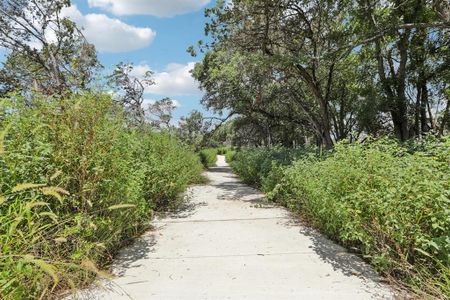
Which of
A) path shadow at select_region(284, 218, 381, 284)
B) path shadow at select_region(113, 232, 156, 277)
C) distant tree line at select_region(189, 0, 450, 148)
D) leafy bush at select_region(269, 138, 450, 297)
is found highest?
distant tree line at select_region(189, 0, 450, 148)

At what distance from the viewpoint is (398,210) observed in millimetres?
2814

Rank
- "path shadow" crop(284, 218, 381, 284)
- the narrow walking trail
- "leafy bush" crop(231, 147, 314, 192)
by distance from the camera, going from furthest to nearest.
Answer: "leafy bush" crop(231, 147, 314, 192) → "path shadow" crop(284, 218, 381, 284) → the narrow walking trail

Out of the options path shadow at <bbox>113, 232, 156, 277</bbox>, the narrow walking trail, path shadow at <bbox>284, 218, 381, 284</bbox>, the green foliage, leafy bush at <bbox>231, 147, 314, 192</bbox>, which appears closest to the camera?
the green foliage

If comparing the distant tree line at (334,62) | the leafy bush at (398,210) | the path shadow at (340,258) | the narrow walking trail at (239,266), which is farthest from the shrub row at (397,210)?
the distant tree line at (334,62)

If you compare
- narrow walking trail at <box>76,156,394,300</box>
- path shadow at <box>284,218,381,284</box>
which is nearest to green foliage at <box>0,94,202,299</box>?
narrow walking trail at <box>76,156,394,300</box>

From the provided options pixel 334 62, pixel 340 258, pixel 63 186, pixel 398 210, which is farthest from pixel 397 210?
pixel 334 62

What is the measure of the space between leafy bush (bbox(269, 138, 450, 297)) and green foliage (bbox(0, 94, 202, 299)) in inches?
96.3

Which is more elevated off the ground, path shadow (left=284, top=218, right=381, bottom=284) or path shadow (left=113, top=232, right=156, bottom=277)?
path shadow (left=284, top=218, right=381, bottom=284)

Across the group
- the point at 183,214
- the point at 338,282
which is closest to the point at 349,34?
the point at 183,214

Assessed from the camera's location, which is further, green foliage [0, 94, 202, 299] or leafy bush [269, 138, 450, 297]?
leafy bush [269, 138, 450, 297]

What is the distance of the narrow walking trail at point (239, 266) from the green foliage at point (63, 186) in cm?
46

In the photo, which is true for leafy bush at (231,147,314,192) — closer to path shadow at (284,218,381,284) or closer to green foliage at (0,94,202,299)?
path shadow at (284,218,381,284)

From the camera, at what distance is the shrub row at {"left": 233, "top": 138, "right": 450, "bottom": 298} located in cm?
251

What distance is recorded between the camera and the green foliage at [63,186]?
221 centimetres
